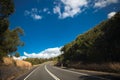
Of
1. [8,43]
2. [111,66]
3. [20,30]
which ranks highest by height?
[20,30]

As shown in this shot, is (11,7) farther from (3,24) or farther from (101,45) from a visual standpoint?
(101,45)

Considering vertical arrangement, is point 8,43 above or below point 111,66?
above

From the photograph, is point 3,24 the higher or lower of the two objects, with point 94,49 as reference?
higher

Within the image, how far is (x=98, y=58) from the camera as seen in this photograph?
32125 millimetres

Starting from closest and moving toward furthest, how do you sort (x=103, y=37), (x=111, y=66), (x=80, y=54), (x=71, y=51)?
(x=111, y=66) < (x=103, y=37) < (x=80, y=54) < (x=71, y=51)

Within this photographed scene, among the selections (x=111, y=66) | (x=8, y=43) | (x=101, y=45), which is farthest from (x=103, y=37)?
(x=8, y=43)

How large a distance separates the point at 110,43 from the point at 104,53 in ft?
8.99

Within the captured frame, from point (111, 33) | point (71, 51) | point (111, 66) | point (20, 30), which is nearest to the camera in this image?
point (111, 66)

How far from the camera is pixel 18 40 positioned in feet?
170

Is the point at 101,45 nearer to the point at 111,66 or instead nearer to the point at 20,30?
the point at 111,66

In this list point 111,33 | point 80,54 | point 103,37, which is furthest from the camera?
point 80,54

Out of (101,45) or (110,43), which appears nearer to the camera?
(110,43)

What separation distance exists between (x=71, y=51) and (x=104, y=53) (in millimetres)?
26692

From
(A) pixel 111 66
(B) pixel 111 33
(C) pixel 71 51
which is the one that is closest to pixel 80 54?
(C) pixel 71 51
